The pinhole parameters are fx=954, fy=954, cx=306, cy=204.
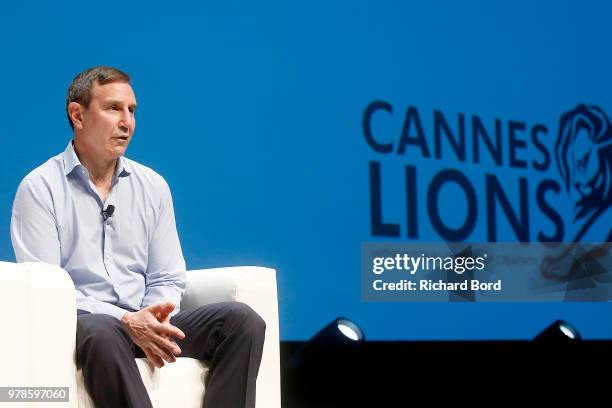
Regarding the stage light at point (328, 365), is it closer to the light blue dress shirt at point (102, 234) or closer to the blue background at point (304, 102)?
the blue background at point (304, 102)

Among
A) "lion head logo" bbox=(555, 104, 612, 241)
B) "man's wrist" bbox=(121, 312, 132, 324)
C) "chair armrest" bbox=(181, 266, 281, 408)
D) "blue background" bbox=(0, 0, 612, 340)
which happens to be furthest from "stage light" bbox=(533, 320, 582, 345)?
"man's wrist" bbox=(121, 312, 132, 324)

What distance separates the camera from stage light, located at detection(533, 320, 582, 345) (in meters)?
4.01

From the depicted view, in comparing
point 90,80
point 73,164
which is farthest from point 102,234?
point 90,80

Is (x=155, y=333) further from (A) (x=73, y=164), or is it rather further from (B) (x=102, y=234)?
(A) (x=73, y=164)

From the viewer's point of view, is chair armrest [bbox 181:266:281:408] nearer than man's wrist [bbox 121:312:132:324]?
No

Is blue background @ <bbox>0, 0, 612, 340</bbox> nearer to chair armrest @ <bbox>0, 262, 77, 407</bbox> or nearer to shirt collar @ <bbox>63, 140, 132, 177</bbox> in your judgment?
shirt collar @ <bbox>63, 140, 132, 177</bbox>

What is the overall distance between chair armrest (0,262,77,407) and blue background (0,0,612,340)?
1.19m

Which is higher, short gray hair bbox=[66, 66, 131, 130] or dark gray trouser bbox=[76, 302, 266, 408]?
short gray hair bbox=[66, 66, 131, 130]

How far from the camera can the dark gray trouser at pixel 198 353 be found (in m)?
2.11

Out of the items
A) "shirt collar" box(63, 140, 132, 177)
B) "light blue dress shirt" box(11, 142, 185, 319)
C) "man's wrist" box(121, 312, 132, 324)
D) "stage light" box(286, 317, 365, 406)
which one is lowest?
"stage light" box(286, 317, 365, 406)

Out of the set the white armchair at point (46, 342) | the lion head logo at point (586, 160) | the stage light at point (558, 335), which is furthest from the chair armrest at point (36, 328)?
the lion head logo at point (586, 160)

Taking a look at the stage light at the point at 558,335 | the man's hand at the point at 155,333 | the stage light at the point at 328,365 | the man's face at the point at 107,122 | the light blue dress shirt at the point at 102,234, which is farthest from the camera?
the stage light at the point at 558,335

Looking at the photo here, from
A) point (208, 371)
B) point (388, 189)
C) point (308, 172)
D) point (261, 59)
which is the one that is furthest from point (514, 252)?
point (208, 371)

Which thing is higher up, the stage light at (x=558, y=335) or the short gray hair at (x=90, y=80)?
the short gray hair at (x=90, y=80)
